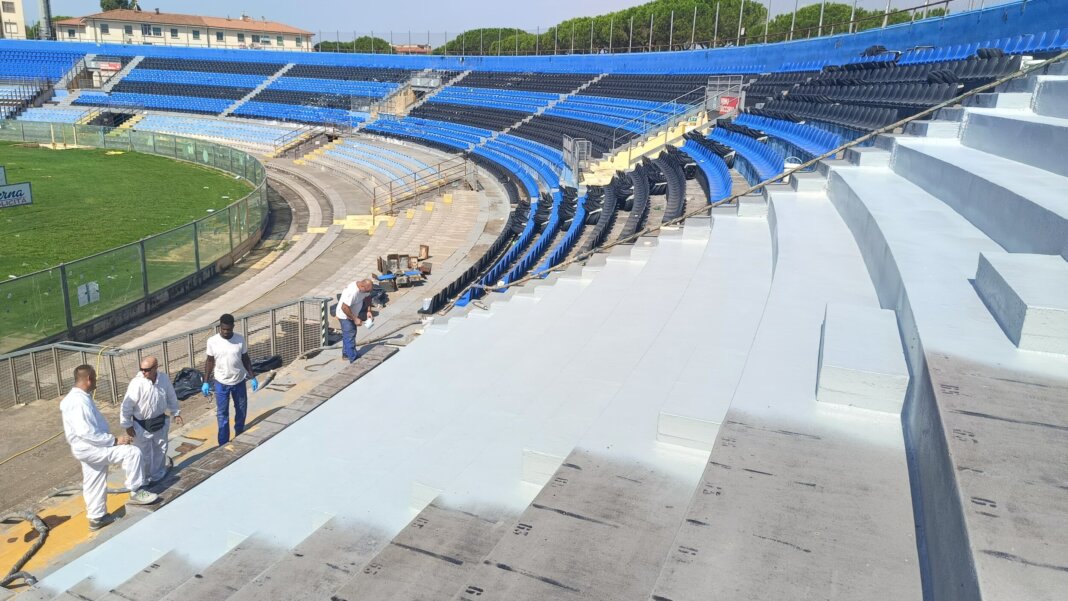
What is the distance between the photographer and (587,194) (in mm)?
16953

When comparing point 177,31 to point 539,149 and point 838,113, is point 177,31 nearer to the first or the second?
point 539,149

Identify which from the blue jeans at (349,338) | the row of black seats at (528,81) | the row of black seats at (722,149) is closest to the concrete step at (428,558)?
the blue jeans at (349,338)

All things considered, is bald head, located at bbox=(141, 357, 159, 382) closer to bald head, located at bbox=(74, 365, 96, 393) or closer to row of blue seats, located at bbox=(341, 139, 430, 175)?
bald head, located at bbox=(74, 365, 96, 393)

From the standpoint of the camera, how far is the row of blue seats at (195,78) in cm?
5069

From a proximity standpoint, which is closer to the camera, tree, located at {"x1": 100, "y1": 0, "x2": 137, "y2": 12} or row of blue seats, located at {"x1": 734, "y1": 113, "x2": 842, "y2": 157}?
row of blue seats, located at {"x1": 734, "y1": 113, "x2": 842, "y2": 157}

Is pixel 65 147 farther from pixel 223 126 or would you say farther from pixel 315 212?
pixel 315 212

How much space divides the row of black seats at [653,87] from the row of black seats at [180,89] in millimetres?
26724

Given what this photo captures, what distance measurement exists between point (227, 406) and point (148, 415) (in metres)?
1.06

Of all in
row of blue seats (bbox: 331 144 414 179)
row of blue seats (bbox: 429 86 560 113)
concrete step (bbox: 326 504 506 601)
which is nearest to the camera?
concrete step (bbox: 326 504 506 601)

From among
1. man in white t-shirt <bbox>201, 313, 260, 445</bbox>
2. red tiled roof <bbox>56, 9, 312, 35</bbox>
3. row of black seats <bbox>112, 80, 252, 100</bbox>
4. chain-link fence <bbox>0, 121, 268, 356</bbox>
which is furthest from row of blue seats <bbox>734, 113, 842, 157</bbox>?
red tiled roof <bbox>56, 9, 312, 35</bbox>

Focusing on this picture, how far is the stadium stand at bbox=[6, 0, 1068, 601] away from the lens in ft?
8.42

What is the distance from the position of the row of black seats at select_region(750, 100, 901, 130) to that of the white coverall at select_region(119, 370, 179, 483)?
34.0 ft

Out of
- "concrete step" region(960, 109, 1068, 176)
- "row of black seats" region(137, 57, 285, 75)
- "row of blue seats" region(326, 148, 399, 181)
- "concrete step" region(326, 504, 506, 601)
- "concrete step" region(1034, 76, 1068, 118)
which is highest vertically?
"row of black seats" region(137, 57, 285, 75)

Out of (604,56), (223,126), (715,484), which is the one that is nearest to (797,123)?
(715,484)
